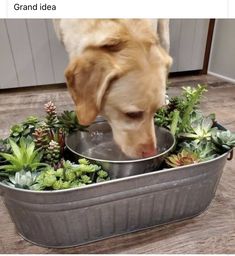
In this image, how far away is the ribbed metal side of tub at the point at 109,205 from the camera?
2.13ft

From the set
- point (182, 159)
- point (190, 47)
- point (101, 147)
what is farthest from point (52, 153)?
point (190, 47)

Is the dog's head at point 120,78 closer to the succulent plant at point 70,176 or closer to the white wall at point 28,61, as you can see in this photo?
the succulent plant at point 70,176

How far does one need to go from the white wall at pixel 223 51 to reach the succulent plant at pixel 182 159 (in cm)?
145

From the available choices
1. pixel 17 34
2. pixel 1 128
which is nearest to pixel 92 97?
pixel 1 128

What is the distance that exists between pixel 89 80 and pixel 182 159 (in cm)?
32

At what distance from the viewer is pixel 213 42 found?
6.88 feet

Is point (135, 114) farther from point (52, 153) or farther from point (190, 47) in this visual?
point (190, 47)

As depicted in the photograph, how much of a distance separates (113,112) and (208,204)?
411 mm

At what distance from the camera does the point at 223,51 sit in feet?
6.81

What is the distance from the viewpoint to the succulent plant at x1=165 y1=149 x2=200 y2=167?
75cm

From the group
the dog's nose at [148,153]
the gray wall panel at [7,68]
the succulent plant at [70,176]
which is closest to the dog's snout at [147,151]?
the dog's nose at [148,153]

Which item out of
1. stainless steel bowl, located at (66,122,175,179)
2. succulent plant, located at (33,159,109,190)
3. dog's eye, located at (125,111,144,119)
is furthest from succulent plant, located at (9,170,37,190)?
dog's eye, located at (125,111,144,119)

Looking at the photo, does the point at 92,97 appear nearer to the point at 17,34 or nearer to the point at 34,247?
the point at 34,247
